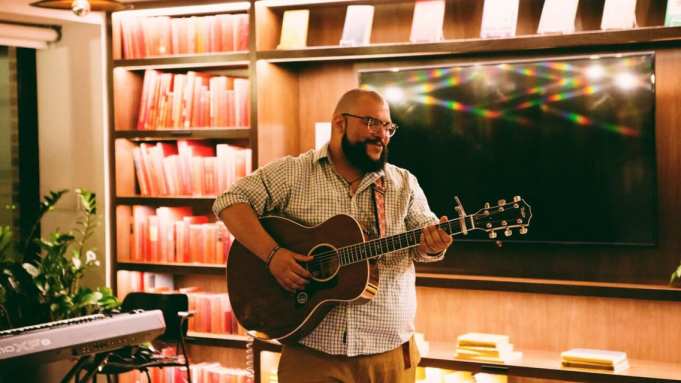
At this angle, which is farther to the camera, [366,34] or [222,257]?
[222,257]

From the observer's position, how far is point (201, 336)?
14.6 feet

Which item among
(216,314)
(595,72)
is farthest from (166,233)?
(595,72)

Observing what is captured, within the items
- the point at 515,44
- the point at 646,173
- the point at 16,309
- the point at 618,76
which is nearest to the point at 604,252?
the point at 646,173

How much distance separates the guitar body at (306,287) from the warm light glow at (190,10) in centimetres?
199

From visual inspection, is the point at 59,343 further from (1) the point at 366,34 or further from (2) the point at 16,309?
(1) the point at 366,34

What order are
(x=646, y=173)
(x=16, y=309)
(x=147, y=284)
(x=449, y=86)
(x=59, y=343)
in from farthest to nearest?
(x=147, y=284)
(x=16, y=309)
(x=449, y=86)
(x=646, y=173)
(x=59, y=343)

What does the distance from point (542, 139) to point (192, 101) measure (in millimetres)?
1900

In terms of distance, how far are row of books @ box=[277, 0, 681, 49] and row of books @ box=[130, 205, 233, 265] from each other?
1.09m

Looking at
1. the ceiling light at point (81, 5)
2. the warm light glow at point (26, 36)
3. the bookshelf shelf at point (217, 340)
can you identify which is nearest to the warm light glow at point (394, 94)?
the ceiling light at point (81, 5)

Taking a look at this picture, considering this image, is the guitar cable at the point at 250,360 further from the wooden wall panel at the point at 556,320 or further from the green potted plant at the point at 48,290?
the wooden wall panel at the point at 556,320

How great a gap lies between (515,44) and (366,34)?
760 millimetres

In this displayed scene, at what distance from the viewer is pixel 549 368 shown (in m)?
3.59

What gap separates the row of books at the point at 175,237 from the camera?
14.6 feet

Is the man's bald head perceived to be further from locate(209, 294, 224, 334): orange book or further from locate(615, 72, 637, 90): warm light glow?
locate(209, 294, 224, 334): orange book
